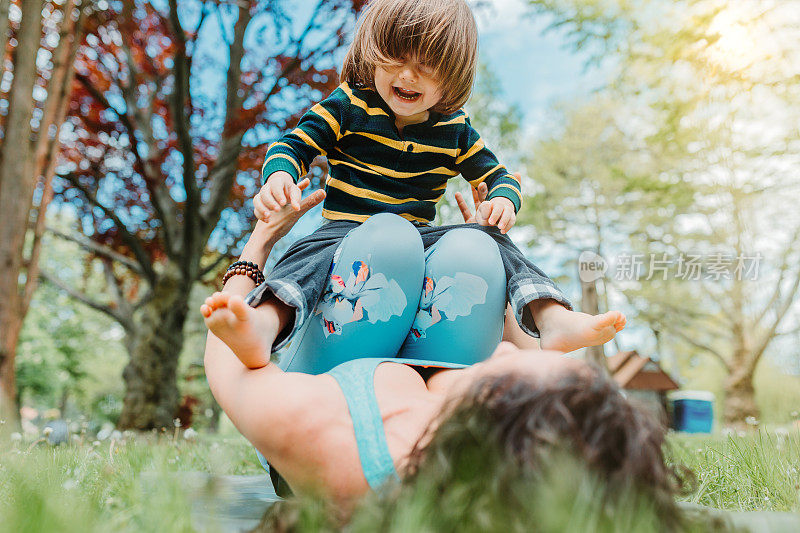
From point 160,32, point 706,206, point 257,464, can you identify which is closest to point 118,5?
point 160,32

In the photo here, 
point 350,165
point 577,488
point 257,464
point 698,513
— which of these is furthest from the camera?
point 257,464

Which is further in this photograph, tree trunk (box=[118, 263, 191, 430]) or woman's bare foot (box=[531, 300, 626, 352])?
tree trunk (box=[118, 263, 191, 430])

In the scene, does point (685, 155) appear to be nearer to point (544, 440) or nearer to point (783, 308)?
point (783, 308)

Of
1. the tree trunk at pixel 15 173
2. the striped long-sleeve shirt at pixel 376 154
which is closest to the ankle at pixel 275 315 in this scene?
the striped long-sleeve shirt at pixel 376 154

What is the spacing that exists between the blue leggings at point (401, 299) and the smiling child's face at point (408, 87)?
1.16 feet

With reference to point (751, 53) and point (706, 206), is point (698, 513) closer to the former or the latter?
point (751, 53)

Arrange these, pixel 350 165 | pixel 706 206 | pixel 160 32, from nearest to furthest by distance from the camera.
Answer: pixel 350 165 → pixel 160 32 → pixel 706 206

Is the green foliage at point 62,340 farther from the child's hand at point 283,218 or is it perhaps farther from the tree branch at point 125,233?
the child's hand at point 283,218

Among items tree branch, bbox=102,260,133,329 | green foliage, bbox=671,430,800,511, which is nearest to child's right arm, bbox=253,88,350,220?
green foliage, bbox=671,430,800,511

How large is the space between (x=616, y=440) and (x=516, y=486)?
0.15m

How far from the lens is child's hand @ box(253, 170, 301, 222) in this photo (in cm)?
145

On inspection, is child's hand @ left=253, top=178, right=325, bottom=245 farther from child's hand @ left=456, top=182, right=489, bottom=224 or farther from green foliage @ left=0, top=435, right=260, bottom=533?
green foliage @ left=0, top=435, right=260, bottom=533

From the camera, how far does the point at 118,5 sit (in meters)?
5.96

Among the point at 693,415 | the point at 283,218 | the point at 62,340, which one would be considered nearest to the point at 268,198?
the point at 283,218
